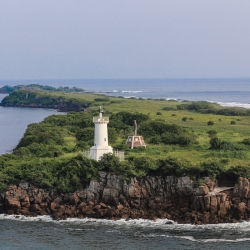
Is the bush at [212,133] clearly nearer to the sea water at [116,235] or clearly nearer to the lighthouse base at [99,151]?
the lighthouse base at [99,151]

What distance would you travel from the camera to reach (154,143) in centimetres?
5475

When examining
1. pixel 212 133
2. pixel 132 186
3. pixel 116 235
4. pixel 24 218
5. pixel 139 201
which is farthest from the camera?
pixel 212 133

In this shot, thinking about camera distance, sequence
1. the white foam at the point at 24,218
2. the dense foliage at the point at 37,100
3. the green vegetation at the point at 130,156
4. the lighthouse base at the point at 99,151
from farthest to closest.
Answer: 1. the dense foliage at the point at 37,100
2. the lighthouse base at the point at 99,151
3. the green vegetation at the point at 130,156
4. the white foam at the point at 24,218

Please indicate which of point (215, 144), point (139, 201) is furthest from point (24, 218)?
point (215, 144)

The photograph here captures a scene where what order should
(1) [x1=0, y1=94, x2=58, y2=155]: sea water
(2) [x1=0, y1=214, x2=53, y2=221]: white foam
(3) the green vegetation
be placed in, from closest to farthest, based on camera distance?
(2) [x1=0, y1=214, x2=53, y2=221]: white foam
(3) the green vegetation
(1) [x1=0, y1=94, x2=58, y2=155]: sea water

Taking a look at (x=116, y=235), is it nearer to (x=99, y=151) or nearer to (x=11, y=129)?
(x=99, y=151)

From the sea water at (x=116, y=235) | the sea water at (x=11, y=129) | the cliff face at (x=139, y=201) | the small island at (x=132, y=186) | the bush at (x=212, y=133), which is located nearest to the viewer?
the sea water at (x=116, y=235)

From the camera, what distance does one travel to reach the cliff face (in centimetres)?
3859

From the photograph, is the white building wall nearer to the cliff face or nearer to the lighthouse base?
the lighthouse base

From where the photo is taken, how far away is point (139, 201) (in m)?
40.2

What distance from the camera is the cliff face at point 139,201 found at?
3859 centimetres

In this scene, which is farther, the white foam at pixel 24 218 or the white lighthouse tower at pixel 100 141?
the white lighthouse tower at pixel 100 141

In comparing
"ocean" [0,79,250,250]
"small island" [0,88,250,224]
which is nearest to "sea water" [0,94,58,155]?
"small island" [0,88,250,224]

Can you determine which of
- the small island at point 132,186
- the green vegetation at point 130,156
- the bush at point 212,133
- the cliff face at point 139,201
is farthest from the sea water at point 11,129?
the cliff face at point 139,201
